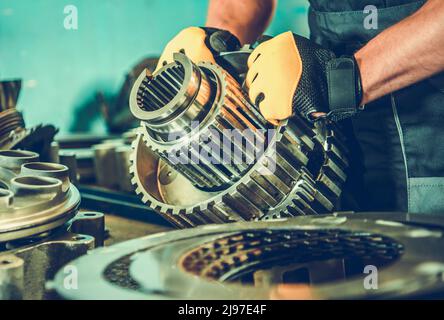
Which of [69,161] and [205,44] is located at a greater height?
[205,44]

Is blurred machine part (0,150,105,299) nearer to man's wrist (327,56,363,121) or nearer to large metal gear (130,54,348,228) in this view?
large metal gear (130,54,348,228)

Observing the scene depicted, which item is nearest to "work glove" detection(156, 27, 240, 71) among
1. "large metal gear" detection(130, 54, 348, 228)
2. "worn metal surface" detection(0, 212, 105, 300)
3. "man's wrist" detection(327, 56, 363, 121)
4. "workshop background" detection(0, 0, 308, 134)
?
"large metal gear" detection(130, 54, 348, 228)

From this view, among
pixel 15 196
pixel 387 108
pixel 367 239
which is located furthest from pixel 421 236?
pixel 387 108

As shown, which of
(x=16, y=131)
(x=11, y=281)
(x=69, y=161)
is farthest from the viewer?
(x=69, y=161)

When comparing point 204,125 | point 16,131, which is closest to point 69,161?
point 16,131

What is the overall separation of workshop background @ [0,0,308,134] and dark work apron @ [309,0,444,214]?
109 inches

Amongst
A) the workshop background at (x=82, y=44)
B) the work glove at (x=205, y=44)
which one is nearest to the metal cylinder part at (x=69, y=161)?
the work glove at (x=205, y=44)

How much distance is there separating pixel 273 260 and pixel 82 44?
13.2 ft

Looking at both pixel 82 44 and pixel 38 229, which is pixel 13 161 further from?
pixel 82 44

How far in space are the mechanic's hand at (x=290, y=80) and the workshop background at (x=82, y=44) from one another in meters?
3.09

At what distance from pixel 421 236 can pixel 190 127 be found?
27.1 inches

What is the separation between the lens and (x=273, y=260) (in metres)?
1.06

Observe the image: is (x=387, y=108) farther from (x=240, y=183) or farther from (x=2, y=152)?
(x=2, y=152)

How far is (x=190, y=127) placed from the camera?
1497 mm
